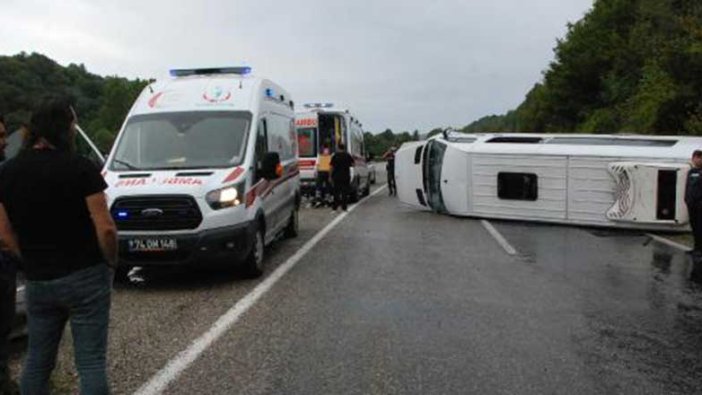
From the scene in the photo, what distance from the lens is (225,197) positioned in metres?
8.78

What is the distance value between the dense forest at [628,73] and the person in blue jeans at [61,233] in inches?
791

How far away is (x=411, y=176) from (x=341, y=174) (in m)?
1.96

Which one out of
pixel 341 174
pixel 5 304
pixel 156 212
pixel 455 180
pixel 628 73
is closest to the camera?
pixel 5 304

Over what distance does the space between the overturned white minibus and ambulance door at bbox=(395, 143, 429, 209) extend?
1.42 ft

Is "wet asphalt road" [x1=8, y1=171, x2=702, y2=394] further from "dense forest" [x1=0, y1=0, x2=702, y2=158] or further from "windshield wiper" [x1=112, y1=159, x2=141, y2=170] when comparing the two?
"dense forest" [x1=0, y1=0, x2=702, y2=158]

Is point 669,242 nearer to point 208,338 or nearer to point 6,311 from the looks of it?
point 208,338

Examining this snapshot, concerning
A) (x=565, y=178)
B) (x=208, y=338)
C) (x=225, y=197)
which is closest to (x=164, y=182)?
(x=225, y=197)

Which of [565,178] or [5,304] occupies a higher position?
[5,304]

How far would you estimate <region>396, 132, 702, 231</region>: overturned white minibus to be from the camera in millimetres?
14859

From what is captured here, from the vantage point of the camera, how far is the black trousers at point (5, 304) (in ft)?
15.3

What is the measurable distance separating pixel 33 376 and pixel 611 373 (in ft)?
12.9

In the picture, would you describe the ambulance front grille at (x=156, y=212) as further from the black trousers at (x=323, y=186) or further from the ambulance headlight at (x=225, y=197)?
the black trousers at (x=323, y=186)

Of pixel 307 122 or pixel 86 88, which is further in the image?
pixel 86 88

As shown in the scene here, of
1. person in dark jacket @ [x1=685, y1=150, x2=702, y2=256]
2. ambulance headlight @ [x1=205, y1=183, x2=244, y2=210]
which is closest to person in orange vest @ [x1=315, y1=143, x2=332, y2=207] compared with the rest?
person in dark jacket @ [x1=685, y1=150, x2=702, y2=256]
